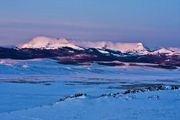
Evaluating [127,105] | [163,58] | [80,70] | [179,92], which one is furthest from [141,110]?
[163,58]

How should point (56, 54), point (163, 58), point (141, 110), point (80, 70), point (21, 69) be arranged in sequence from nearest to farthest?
point (141, 110) < point (21, 69) < point (80, 70) < point (56, 54) < point (163, 58)

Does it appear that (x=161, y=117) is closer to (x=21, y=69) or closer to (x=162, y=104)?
(x=162, y=104)

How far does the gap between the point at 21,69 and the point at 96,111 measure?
51.9m

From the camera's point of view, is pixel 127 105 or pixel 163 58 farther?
pixel 163 58

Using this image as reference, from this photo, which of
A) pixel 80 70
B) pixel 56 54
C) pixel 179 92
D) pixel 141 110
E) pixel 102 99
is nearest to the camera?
pixel 141 110

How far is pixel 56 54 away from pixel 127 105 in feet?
295

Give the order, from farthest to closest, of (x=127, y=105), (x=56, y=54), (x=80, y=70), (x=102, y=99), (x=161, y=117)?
(x=56, y=54), (x=80, y=70), (x=102, y=99), (x=127, y=105), (x=161, y=117)

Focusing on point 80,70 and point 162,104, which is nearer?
point 162,104

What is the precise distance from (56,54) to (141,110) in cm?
9107

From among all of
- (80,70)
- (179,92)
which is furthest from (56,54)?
(179,92)

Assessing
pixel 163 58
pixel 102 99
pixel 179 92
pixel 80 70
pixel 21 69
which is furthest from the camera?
pixel 163 58

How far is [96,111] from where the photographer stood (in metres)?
17.9

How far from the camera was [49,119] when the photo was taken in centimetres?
1653

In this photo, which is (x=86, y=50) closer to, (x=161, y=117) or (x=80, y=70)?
(x=80, y=70)
